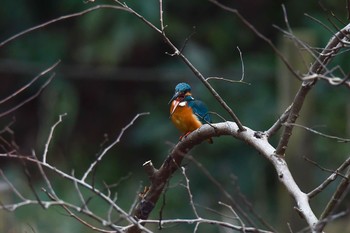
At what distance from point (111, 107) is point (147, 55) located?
2.13ft

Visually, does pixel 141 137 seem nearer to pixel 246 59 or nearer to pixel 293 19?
pixel 246 59

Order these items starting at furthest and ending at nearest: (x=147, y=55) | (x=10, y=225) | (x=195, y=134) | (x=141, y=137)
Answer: (x=147, y=55) < (x=141, y=137) < (x=10, y=225) < (x=195, y=134)

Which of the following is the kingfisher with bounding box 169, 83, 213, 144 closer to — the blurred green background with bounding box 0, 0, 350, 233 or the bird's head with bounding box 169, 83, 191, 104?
the bird's head with bounding box 169, 83, 191, 104

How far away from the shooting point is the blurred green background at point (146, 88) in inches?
258

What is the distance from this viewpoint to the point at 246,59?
7168 millimetres

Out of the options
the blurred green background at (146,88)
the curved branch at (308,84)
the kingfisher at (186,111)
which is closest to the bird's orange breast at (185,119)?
the kingfisher at (186,111)

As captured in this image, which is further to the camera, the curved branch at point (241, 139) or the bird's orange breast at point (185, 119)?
the bird's orange breast at point (185, 119)

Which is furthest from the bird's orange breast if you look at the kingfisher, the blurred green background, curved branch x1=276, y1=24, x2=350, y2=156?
the blurred green background

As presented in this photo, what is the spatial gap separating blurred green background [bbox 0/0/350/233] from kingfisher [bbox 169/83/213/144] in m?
2.39

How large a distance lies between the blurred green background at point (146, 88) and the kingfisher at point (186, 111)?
2386mm

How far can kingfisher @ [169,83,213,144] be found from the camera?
140 inches

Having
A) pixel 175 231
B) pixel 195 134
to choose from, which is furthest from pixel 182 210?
pixel 195 134

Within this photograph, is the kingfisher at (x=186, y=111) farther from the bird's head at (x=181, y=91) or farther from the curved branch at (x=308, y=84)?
the curved branch at (x=308, y=84)

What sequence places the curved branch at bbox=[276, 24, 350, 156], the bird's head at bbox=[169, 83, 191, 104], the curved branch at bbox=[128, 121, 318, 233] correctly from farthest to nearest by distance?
→ 1. the bird's head at bbox=[169, 83, 191, 104]
2. the curved branch at bbox=[276, 24, 350, 156]
3. the curved branch at bbox=[128, 121, 318, 233]
